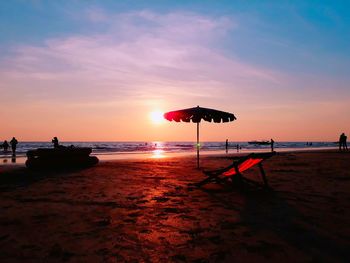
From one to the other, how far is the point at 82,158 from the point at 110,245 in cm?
1302

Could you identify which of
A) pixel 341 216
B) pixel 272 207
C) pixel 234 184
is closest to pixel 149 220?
pixel 272 207

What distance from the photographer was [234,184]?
33.1 ft

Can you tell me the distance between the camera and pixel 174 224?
582 centimetres

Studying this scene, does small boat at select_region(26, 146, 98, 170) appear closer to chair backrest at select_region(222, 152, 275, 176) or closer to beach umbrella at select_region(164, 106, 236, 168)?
beach umbrella at select_region(164, 106, 236, 168)

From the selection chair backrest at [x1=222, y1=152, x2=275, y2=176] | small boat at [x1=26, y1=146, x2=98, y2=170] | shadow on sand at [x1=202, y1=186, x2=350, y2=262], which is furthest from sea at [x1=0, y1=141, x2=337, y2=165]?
shadow on sand at [x1=202, y1=186, x2=350, y2=262]

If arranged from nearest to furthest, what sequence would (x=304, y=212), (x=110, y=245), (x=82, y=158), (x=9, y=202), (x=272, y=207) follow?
(x=110, y=245), (x=304, y=212), (x=272, y=207), (x=9, y=202), (x=82, y=158)

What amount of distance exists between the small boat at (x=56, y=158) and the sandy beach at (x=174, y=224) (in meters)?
5.95

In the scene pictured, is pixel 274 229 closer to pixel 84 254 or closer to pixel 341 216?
pixel 341 216

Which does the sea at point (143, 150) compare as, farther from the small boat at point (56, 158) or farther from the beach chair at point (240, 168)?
the beach chair at point (240, 168)

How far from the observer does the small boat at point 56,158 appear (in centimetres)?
1555

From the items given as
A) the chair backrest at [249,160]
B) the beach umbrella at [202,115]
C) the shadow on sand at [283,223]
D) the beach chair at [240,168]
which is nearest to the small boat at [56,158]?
the beach umbrella at [202,115]

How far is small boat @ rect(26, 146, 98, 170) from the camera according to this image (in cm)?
1555

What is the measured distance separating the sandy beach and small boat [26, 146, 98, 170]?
595cm

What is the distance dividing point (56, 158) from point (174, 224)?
11.6 meters
